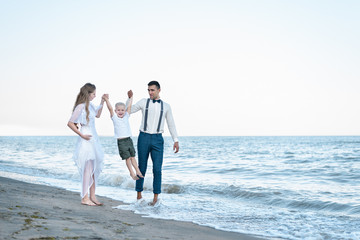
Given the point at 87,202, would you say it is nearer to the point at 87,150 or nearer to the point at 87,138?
the point at 87,150

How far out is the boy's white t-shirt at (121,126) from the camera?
19.5 ft

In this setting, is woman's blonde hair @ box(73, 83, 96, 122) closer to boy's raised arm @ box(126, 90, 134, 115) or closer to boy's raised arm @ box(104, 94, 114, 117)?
boy's raised arm @ box(104, 94, 114, 117)

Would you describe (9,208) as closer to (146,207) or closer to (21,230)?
(21,230)

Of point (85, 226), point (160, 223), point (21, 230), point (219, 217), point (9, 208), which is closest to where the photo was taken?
point (21, 230)

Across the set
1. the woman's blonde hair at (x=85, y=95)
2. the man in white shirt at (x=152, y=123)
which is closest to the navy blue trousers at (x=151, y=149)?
the man in white shirt at (x=152, y=123)

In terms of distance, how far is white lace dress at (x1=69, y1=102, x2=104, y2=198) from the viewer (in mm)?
5328

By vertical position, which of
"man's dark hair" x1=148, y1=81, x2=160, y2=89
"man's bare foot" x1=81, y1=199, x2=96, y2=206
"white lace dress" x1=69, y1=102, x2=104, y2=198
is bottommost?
"man's bare foot" x1=81, y1=199, x2=96, y2=206

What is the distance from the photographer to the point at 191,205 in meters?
6.86

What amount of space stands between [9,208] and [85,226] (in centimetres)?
114

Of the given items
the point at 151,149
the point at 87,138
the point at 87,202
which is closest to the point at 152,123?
the point at 151,149

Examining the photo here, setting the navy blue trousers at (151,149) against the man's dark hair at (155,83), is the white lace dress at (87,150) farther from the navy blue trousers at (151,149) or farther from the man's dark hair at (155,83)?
the man's dark hair at (155,83)

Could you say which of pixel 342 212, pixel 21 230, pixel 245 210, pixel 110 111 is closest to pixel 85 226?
pixel 21 230

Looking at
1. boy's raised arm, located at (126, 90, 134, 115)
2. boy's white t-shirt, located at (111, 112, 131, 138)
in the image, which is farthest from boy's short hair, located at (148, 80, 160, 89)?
boy's white t-shirt, located at (111, 112, 131, 138)

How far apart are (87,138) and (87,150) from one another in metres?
0.21
